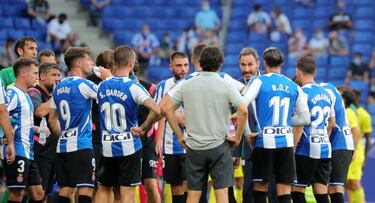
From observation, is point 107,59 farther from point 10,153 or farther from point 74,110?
point 10,153

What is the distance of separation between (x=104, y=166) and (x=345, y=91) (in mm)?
5363

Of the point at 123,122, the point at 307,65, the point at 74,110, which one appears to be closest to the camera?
the point at 123,122

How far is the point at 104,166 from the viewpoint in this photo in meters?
12.6

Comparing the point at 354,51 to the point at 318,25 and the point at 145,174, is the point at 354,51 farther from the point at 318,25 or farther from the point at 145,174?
the point at 145,174

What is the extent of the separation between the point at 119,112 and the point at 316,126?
9.62ft

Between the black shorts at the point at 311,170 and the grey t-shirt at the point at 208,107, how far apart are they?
2.18m

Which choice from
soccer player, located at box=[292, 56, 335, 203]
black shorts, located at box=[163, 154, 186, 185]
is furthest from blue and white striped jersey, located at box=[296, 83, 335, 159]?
black shorts, located at box=[163, 154, 186, 185]

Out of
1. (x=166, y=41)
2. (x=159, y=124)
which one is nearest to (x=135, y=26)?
(x=166, y=41)

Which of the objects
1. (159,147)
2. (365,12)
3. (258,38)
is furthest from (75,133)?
(365,12)

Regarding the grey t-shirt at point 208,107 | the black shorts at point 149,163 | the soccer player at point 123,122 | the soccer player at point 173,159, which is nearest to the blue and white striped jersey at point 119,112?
the soccer player at point 123,122

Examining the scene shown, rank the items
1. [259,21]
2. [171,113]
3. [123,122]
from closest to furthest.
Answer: [171,113] < [123,122] < [259,21]

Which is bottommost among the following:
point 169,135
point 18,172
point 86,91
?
point 18,172

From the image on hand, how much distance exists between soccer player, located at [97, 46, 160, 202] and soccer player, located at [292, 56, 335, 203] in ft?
7.98

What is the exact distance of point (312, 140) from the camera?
45.1 feet
